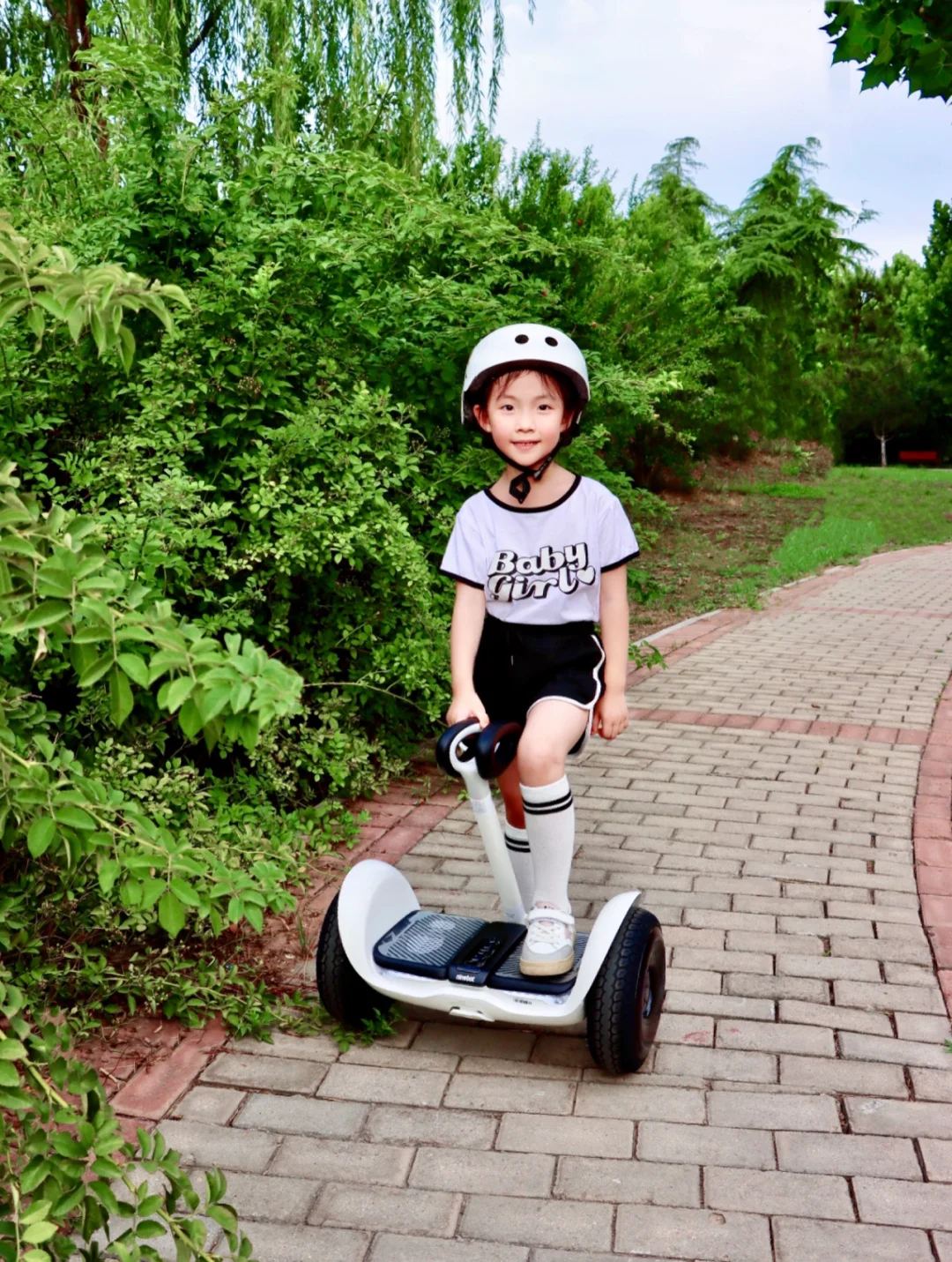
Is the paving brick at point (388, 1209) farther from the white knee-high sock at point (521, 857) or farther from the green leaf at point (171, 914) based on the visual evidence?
the white knee-high sock at point (521, 857)

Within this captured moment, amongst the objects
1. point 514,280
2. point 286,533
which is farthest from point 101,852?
point 514,280

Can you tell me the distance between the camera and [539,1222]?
255 centimetres

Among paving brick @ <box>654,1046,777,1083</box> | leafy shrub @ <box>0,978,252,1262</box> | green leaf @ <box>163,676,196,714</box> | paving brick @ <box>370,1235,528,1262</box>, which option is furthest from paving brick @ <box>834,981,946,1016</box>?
green leaf @ <box>163,676,196,714</box>

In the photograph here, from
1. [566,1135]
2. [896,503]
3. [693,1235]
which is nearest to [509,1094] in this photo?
[566,1135]

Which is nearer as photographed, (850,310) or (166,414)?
(166,414)

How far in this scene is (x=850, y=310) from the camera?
52.6 meters

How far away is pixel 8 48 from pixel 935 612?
957 cm

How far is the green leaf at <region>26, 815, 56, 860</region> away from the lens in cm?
196

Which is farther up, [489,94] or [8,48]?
[8,48]

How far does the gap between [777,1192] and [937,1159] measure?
1.30ft

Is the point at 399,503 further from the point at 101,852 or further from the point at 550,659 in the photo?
the point at 101,852

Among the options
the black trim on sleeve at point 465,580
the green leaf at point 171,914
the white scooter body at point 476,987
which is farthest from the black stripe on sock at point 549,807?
the green leaf at point 171,914

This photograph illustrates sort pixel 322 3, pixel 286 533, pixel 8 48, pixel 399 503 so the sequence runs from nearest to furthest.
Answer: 1. pixel 286 533
2. pixel 399 503
3. pixel 322 3
4. pixel 8 48

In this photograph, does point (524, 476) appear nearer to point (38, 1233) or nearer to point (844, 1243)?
point (844, 1243)
